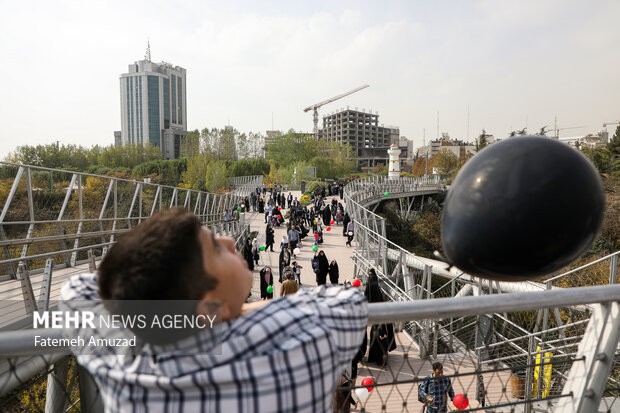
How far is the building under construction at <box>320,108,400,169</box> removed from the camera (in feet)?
401

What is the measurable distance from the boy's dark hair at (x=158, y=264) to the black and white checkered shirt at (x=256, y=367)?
0.47ft

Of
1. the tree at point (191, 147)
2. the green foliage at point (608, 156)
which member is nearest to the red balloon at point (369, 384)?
the green foliage at point (608, 156)

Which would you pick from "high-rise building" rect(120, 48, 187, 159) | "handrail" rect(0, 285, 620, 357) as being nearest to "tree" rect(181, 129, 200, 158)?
"high-rise building" rect(120, 48, 187, 159)

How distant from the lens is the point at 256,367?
0.92 m

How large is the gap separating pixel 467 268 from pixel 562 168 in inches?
16.4

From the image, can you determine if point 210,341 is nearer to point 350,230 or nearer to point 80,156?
point 350,230

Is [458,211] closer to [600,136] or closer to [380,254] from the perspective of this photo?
[380,254]

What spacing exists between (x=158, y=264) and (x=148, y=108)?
5164 inches

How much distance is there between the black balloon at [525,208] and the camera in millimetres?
1171

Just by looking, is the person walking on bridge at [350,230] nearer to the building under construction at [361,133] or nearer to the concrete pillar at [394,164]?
the concrete pillar at [394,164]

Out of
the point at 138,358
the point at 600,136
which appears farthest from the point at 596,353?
the point at 600,136

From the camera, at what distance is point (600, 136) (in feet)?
332

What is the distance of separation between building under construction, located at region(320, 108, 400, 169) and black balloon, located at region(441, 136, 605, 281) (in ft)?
388

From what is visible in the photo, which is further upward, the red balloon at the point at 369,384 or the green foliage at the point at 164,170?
the green foliage at the point at 164,170
